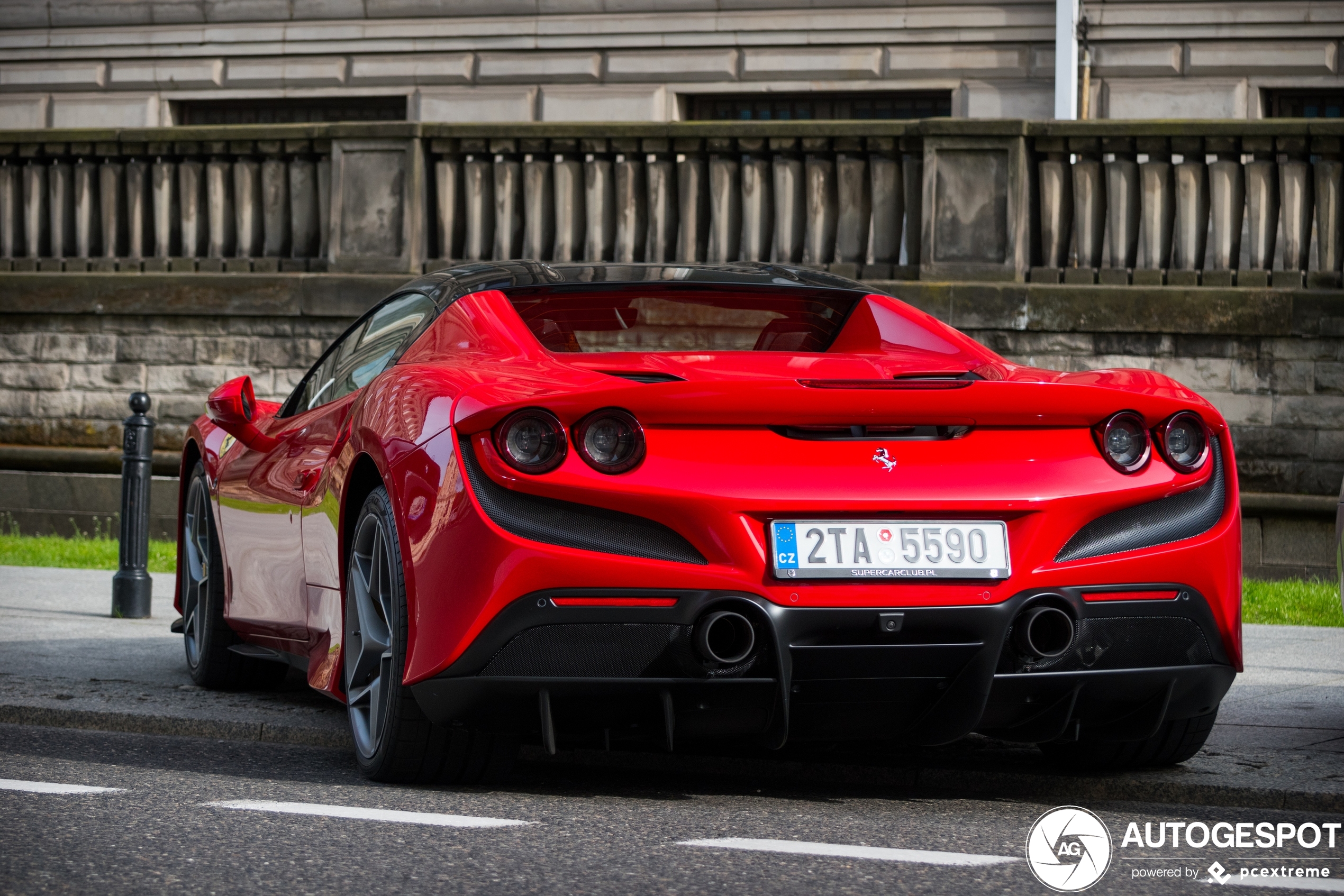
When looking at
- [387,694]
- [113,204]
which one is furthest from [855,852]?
[113,204]

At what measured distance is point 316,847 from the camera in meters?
4.04

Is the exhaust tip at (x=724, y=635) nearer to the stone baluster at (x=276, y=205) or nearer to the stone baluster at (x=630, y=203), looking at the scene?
the stone baluster at (x=630, y=203)

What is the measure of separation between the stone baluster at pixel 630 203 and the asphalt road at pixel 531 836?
328 inches

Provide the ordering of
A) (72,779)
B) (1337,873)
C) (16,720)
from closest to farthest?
(1337,873), (72,779), (16,720)

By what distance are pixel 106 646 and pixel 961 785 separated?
13.9 feet

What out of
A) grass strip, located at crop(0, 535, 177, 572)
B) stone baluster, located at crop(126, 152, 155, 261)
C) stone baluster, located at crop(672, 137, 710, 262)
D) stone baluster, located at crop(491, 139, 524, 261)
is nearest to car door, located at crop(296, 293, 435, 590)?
grass strip, located at crop(0, 535, 177, 572)

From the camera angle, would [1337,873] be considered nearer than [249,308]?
Yes

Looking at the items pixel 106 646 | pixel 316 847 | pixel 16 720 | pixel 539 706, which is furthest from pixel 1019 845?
pixel 106 646

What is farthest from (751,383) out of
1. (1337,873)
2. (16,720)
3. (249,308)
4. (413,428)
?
(249,308)

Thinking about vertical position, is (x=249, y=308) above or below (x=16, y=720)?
above

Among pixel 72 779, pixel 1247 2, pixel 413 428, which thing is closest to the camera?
pixel 413 428

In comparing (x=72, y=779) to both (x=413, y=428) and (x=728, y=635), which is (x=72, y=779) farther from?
(x=728, y=635)

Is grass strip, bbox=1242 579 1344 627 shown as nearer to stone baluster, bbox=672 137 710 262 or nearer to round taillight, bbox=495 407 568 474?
stone baluster, bbox=672 137 710 262

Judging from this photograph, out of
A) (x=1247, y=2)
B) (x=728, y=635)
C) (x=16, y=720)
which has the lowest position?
(x=16, y=720)
